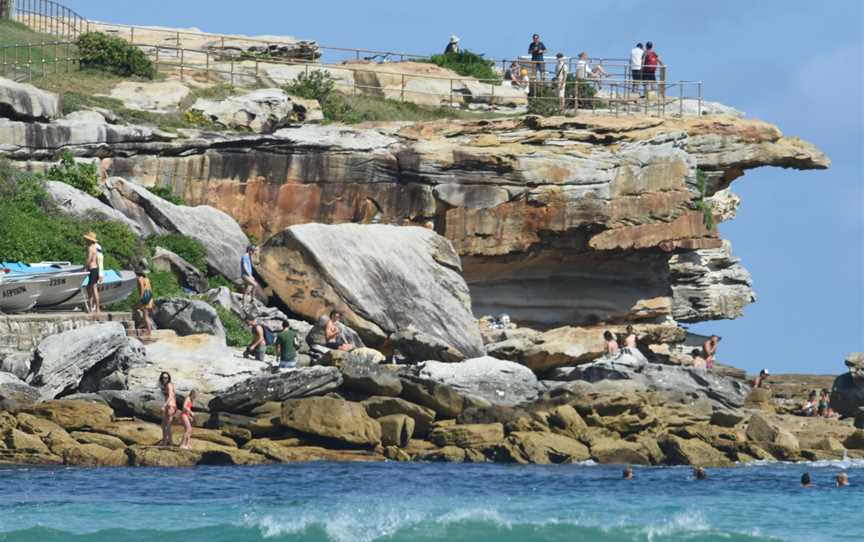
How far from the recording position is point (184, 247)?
39531 millimetres

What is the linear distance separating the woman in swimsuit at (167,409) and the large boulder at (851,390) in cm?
1757

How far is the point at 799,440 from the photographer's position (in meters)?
34.6

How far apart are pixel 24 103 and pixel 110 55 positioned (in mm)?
8253

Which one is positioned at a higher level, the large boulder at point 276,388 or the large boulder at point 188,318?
the large boulder at point 188,318

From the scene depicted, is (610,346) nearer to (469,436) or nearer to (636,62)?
(469,436)

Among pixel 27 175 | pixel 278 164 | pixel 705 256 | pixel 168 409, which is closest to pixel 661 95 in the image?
pixel 705 256

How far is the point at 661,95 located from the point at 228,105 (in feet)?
41.1

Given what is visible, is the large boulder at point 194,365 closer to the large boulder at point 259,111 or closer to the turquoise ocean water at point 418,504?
the turquoise ocean water at point 418,504

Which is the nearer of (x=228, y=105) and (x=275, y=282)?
(x=275, y=282)

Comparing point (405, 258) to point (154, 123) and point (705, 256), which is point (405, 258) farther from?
point (705, 256)

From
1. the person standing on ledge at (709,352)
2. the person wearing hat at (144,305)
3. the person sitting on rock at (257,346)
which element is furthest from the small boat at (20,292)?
the person standing on ledge at (709,352)

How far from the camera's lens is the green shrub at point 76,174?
132ft

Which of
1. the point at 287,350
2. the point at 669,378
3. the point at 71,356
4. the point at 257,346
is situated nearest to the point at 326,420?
the point at 287,350

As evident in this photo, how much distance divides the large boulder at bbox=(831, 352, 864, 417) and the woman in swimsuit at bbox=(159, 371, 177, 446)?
57.6 ft
